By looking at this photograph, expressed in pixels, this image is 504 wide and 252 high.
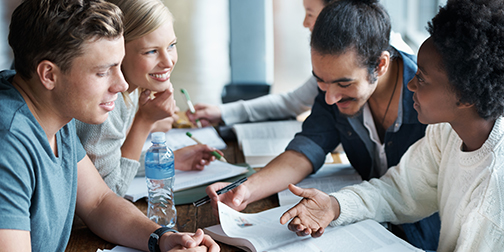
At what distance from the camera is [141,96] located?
1.50 m

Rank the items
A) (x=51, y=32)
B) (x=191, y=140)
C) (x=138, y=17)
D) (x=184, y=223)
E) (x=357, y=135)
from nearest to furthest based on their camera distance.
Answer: (x=51, y=32) < (x=184, y=223) < (x=138, y=17) < (x=357, y=135) < (x=191, y=140)

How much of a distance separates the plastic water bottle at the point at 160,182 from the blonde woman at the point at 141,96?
0.10m

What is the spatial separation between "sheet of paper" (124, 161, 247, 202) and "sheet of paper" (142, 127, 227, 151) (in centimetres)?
26

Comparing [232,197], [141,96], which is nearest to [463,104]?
[232,197]

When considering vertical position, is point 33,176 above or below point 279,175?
above

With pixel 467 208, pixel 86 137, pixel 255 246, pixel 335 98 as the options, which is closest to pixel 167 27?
pixel 86 137

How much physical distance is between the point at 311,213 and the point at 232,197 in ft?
0.85

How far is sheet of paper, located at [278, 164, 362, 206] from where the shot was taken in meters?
1.37

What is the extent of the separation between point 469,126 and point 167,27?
92 centimetres

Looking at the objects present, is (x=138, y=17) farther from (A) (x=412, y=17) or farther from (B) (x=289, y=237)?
(A) (x=412, y=17)

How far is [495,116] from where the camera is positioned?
3.28 ft

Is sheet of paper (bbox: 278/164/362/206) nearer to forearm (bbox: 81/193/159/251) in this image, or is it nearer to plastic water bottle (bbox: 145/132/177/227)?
plastic water bottle (bbox: 145/132/177/227)

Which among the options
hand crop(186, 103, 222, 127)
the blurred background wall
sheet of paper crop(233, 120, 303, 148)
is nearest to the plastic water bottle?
sheet of paper crop(233, 120, 303, 148)

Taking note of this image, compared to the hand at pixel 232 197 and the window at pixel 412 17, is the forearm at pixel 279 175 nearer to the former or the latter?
the hand at pixel 232 197
